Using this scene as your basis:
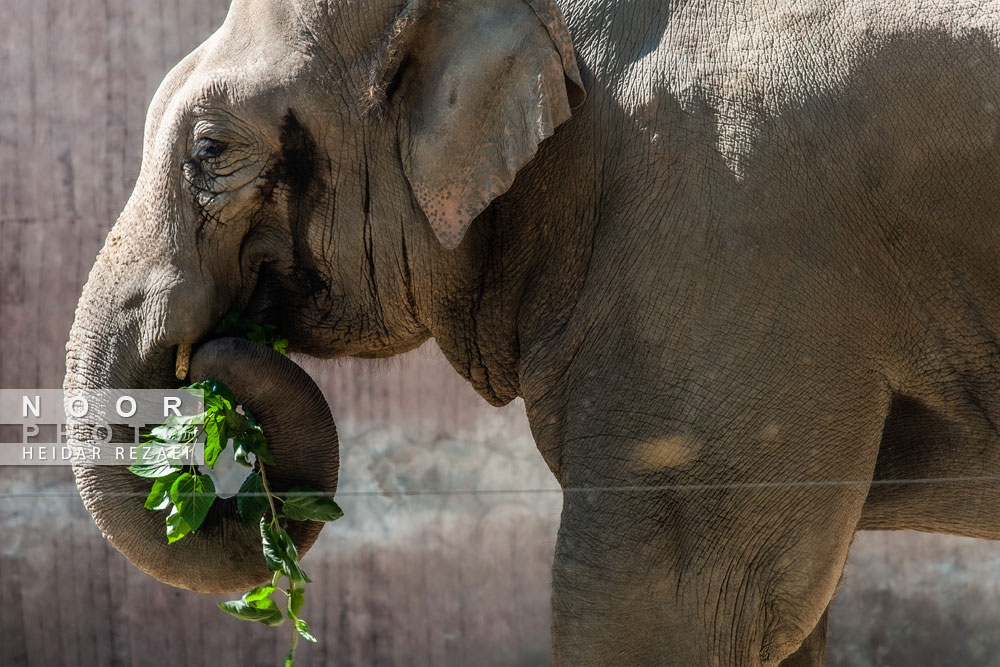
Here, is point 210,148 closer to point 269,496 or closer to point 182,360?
point 182,360

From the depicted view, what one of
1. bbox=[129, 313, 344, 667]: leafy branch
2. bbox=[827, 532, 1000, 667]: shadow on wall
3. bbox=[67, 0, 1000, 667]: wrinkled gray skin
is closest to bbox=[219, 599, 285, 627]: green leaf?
bbox=[129, 313, 344, 667]: leafy branch

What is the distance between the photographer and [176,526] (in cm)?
224

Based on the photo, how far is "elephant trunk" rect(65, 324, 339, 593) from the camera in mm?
2271

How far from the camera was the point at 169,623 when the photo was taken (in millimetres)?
4520

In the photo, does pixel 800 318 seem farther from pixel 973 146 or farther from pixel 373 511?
pixel 373 511

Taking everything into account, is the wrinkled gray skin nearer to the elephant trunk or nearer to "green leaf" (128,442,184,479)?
the elephant trunk

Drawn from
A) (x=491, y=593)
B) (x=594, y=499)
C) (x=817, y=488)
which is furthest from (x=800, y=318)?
(x=491, y=593)

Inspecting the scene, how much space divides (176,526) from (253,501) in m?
→ 0.15

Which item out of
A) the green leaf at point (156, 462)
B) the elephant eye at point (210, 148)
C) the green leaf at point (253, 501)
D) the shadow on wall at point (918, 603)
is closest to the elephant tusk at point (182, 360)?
the green leaf at point (156, 462)

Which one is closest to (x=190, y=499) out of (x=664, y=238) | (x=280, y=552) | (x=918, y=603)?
(x=280, y=552)

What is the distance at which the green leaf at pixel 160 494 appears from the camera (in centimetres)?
226

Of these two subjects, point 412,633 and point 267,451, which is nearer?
point 267,451

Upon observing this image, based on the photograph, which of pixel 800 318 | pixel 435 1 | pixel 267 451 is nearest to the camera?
pixel 800 318

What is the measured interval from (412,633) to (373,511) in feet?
1.51
